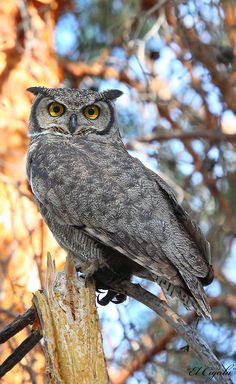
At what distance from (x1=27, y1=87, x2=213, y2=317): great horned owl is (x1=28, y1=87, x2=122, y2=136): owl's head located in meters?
0.17

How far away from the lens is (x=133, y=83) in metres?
5.43

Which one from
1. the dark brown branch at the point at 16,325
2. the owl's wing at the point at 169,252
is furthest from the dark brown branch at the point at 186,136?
the dark brown branch at the point at 16,325

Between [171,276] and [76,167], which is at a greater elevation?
[76,167]

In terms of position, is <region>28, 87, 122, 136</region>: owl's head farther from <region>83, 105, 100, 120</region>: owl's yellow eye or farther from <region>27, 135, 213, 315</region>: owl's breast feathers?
<region>27, 135, 213, 315</region>: owl's breast feathers

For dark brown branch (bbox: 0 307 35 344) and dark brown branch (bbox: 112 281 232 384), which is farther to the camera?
dark brown branch (bbox: 0 307 35 344)

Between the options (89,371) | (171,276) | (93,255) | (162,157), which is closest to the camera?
(89,371)

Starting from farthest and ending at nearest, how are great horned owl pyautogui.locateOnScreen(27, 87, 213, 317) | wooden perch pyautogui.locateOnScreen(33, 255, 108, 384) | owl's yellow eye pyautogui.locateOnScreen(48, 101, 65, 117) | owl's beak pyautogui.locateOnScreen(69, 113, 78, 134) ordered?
1. owl's yellow eye pyautogui.locateOnScreen(48, 101, 65, 117)
2. owl's beak pyautogui.locateOnScreen(69, 113, 78, 134)
3. great horned owl pyautogui.locateOnScreen(27, 87, 213, 317)
4. wooden perch pyautogui.locateOnScreen(33, 255, 108, 384)

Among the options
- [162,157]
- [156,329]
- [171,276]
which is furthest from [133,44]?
[171,276]

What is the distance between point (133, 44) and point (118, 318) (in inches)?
81.4

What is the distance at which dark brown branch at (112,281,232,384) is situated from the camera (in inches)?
77.5

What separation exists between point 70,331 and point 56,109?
62.4 inches

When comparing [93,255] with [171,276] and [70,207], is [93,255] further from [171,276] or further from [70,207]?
[171,276]

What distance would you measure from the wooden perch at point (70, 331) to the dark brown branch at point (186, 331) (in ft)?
0.62

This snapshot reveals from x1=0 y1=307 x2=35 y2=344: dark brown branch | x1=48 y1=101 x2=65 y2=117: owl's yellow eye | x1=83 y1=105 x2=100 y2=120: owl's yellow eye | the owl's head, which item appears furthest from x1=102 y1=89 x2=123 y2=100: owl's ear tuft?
x1=0 y1=307 x2=35 y2=344: dark brown branch
